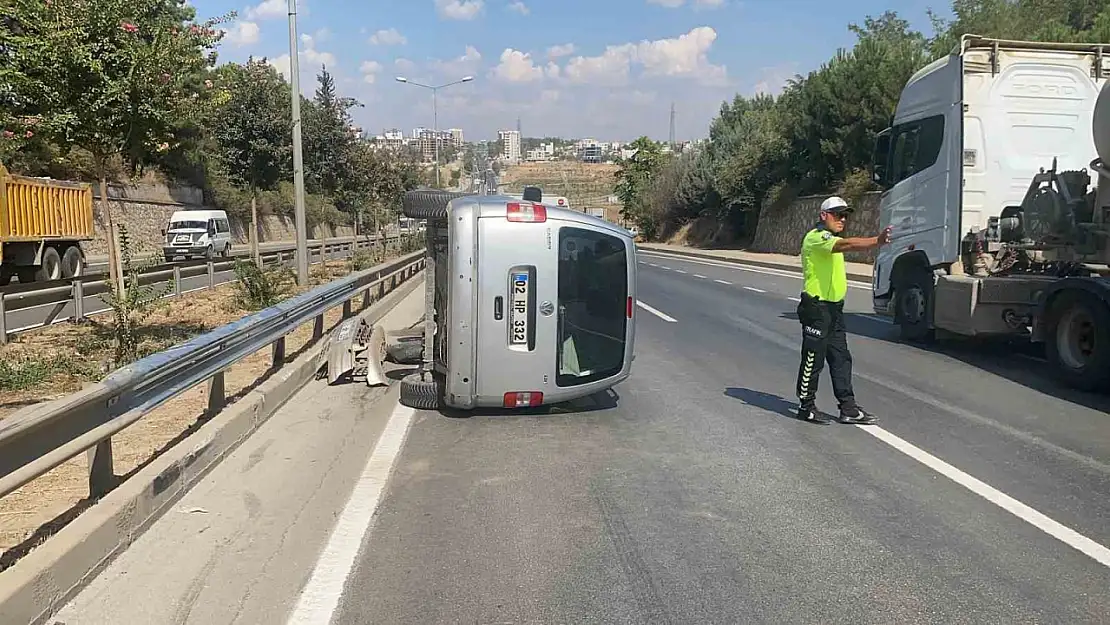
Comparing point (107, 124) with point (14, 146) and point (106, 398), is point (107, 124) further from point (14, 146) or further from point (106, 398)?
point (106, 398)

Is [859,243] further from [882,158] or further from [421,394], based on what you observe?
[882,158]

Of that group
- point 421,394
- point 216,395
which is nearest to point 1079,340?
point 421,394

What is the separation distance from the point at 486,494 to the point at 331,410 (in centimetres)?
299

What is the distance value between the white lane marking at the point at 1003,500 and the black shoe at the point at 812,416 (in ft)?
1.22

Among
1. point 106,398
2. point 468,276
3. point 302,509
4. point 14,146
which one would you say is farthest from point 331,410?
point 14,146

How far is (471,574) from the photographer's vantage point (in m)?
4.59

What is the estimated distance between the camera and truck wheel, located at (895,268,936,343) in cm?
1223

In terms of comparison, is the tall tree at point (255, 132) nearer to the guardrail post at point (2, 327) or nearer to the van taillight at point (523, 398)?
the guardrail post at point (2, 327)

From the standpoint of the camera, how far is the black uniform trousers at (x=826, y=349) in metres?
7.79

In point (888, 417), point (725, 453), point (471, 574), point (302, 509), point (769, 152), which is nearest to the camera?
point (471, 574)

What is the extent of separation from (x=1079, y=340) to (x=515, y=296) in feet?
19.7

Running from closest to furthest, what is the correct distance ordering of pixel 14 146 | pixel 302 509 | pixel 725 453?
pixel 302 509, pixel 725 453, pixel 14 146

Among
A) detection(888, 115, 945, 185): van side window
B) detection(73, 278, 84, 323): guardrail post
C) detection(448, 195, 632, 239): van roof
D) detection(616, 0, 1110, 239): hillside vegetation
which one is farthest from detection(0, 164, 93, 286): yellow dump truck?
detection(616, 0, 1110, 239): hillside vegetation

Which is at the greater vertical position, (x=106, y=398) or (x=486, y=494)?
(x=106, y=398)
